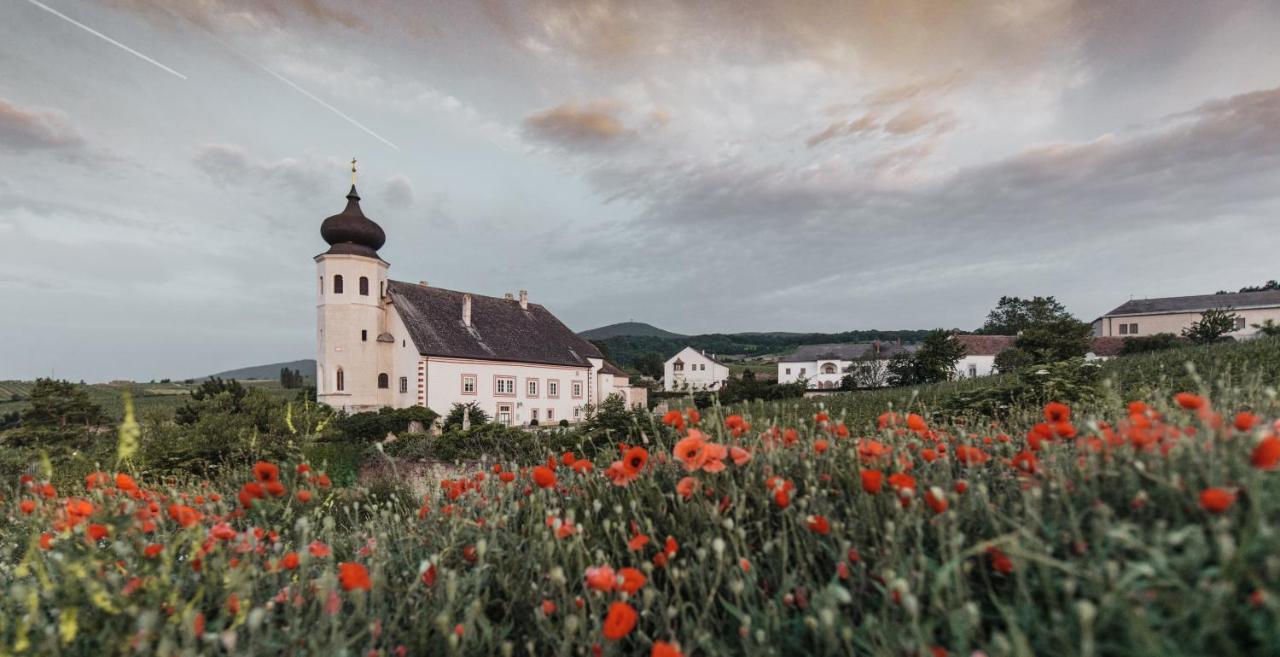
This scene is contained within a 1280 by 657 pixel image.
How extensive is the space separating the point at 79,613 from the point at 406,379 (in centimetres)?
3239

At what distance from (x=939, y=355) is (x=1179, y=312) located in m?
41.4

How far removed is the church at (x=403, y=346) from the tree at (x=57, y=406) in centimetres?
1072

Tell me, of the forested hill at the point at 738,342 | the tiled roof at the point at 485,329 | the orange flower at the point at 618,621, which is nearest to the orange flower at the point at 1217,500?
the orange flower at the point at 618,621

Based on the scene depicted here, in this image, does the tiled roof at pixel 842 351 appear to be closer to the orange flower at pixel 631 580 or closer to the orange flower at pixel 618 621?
the orange flower at pixel 631 580

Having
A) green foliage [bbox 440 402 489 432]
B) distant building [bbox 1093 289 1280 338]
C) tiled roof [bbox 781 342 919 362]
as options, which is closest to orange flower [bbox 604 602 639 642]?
green foliage [bbox 440 402 489 432]

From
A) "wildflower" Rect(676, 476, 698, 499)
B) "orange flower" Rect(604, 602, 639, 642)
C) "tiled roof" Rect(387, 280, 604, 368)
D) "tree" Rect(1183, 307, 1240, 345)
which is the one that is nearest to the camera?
"orange flower" Rect(604, 602, 639, 642)

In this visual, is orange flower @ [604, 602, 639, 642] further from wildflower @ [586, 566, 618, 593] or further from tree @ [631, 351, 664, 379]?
tree @ [631, 351, 664, 379]

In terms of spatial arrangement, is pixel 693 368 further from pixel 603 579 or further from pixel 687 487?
pixel 603 579

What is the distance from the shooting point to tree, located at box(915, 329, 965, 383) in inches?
1515

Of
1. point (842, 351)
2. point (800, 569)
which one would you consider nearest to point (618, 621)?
point (800, 569)

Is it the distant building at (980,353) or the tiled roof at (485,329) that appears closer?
the tiled roof at (485,329)

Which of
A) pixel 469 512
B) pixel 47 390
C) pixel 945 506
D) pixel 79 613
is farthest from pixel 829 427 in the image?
pixel 47 390

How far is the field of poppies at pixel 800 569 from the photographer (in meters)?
1.39

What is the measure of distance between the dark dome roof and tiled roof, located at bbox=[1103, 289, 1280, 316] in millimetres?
75978
